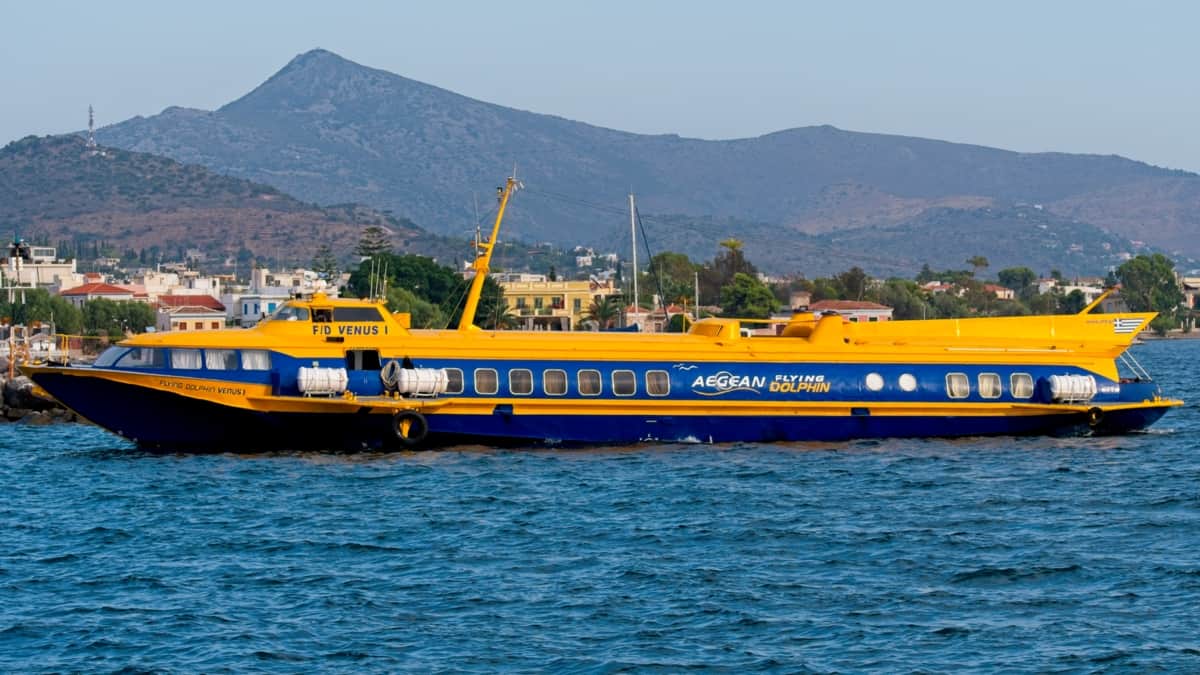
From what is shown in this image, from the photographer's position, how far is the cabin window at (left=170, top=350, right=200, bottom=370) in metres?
40.5

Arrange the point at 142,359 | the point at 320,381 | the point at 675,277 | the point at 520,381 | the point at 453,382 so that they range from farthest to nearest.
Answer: the point at 675,277, the point at 520,381, the point at 453,382, the point at 142,359, the point at 320,381

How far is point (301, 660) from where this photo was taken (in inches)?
904

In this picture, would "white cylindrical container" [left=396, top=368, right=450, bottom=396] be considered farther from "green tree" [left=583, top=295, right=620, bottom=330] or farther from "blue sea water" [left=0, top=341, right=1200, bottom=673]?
"green tree" [left=583, top=295, right=620, bottom=330]

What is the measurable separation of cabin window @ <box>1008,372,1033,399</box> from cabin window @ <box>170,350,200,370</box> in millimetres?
20646

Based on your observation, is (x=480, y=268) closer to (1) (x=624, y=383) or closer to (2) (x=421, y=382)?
(1) (x=624, y=383)

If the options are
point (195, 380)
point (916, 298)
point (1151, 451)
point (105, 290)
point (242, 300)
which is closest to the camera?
point (195, 380)

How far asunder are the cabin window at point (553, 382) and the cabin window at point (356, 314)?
427 centimetres

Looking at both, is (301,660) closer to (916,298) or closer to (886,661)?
(886,661)

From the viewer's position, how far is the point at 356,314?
1649 inches

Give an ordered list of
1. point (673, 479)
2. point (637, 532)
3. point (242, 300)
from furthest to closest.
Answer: point (242, 300), point (673, 479), point (637, 532)

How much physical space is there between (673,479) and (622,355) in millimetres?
5812

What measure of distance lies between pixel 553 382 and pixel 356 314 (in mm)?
5074

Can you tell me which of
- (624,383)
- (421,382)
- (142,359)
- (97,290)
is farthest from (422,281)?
(421,382)

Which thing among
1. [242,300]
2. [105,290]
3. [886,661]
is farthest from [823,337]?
[105,290]
